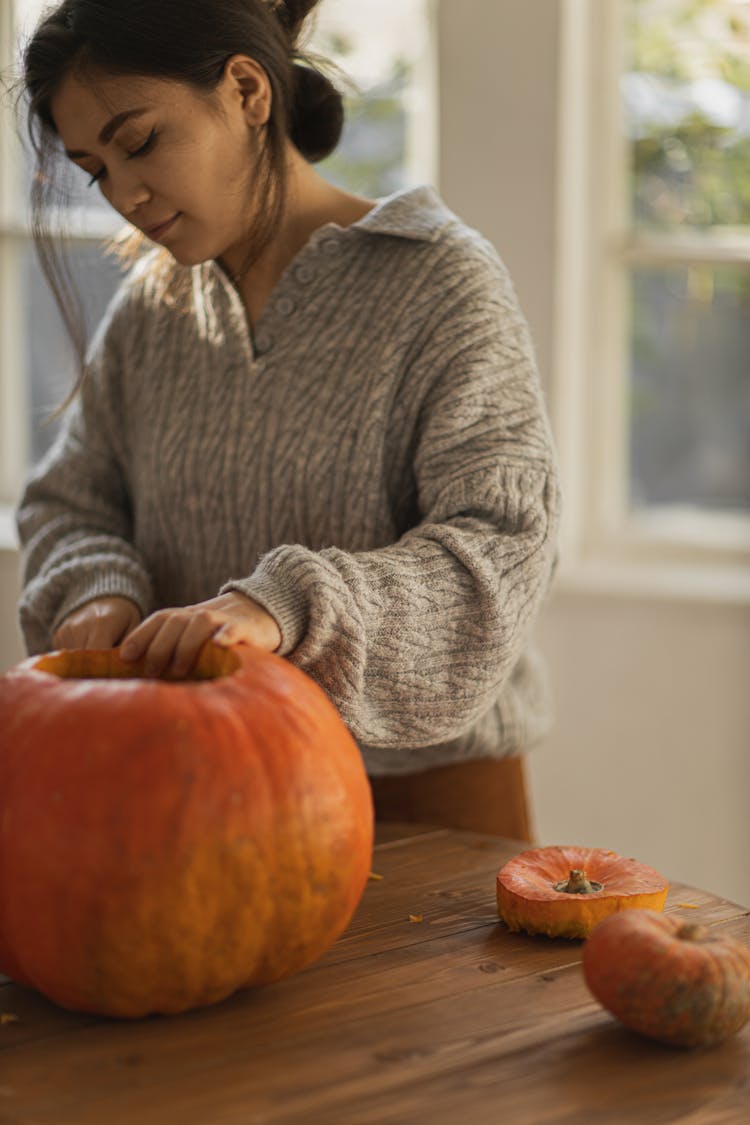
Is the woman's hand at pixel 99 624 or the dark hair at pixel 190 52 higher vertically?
the dark hair at pixel 190 52

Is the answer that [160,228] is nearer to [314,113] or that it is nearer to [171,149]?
[171,149]

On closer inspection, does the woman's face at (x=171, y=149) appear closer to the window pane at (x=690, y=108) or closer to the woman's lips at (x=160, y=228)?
the woman's lips at (x=160, y=228)

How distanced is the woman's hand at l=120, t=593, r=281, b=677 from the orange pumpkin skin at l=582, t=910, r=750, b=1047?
30 centimetres

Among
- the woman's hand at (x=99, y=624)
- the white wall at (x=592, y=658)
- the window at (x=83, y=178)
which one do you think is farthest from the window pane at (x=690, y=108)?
the woman's hand at (x=99, y=624)

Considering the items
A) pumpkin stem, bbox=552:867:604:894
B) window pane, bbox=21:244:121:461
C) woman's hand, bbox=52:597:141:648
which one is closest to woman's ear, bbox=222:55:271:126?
woman's hand, bbox=52:597:141:648

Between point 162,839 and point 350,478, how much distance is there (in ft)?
1.87

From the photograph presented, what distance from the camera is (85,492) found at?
1.46 metres

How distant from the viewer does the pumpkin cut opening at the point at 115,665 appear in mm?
862

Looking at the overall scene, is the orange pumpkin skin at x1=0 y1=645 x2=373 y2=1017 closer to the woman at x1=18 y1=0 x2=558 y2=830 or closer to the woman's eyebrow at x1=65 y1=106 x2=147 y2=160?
the woman at x1=18 y1=0 x2=558 y2=830

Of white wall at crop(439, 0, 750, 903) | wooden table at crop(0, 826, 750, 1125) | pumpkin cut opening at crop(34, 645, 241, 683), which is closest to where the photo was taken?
wooden table at crop(0, 826, 750, 1125)

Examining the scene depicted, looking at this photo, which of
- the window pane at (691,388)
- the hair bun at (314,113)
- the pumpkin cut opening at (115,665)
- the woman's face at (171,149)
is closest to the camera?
the pumpkin cut opening at (115,665)

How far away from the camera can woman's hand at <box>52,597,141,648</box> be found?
3.93ft

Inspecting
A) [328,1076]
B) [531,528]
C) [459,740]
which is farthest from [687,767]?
[328,1076]

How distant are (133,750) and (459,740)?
63 cm
